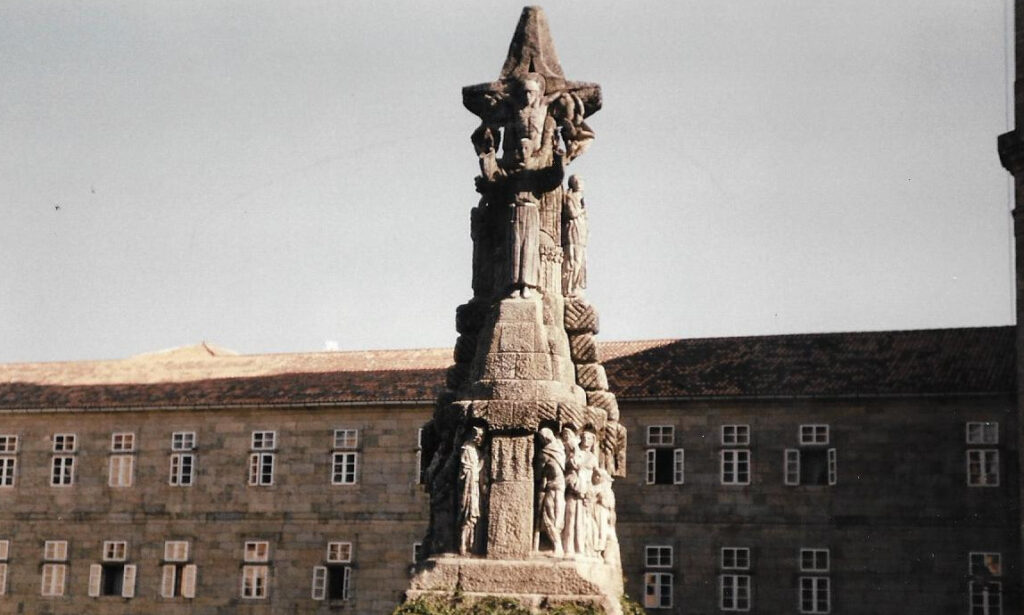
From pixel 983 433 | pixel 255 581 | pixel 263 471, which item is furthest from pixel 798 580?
pixel 263 471

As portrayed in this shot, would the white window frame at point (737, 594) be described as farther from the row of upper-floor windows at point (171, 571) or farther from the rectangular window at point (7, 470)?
the rectangular window at point (7, 470)

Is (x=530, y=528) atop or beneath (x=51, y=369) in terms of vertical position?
beneath

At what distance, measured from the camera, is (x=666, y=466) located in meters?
38.8

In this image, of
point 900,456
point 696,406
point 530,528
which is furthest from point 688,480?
point 530,528

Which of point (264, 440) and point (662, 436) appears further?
point (264, 440)

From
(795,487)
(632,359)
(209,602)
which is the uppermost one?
(632,359)

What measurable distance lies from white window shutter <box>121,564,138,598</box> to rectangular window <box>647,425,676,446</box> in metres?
13.7

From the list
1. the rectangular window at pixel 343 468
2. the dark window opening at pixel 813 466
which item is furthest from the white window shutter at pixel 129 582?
the dark window opening at pixel 813 466

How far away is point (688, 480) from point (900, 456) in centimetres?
485

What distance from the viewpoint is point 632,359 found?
40.1m

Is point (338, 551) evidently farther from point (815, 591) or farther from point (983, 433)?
point (983, 433)

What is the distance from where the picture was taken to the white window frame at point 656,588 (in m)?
37.9

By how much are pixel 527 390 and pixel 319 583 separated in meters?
Answer: 24.1

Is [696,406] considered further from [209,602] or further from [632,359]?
[209,602]
